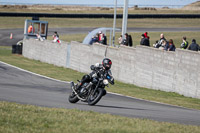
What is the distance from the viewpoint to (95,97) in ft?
40.1

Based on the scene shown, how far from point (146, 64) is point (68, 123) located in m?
12.6

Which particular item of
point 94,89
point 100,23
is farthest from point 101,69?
point 100,23

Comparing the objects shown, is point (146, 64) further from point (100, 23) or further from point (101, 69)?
point (100, 23)

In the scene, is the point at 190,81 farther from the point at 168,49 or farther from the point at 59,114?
the point at 59,114

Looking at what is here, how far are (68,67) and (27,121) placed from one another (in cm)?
1991

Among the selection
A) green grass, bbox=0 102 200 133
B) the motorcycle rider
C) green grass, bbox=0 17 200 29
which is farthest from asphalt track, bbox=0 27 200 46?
green grass, bbox=0 102 200 133

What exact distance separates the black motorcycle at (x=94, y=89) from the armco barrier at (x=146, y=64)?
20.5 feet

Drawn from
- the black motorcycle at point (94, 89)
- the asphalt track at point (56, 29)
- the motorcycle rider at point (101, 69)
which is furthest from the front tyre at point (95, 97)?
the asphalt track at point (56, 29)

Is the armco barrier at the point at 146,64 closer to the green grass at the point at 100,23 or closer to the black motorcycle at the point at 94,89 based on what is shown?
the black motorcycle at the point at 94,89

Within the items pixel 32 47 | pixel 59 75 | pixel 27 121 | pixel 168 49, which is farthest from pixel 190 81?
pixel 32 47

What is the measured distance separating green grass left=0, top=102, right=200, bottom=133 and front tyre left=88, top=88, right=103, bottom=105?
1.80m

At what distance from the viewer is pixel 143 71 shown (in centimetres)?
2091

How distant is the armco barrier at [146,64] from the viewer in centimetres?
1778

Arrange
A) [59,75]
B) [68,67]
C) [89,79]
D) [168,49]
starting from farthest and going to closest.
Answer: [68,67] < [59,75] < [168,49] < [89,79]
